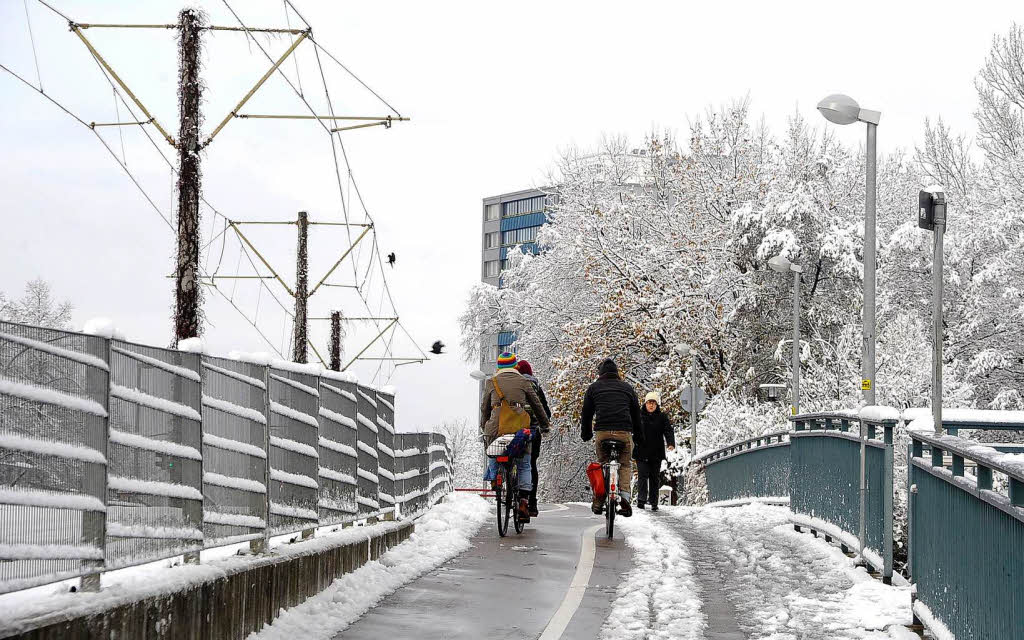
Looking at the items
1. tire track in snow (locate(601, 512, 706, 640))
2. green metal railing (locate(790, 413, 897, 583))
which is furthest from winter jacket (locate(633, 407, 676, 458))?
tire track in snow (locate(601, 512, 706, 640))

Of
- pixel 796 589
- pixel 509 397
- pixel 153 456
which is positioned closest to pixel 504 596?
pixel 796 589

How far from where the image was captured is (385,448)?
46.3 ft

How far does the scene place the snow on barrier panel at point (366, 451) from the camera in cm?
1214

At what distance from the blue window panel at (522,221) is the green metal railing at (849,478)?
476 feet

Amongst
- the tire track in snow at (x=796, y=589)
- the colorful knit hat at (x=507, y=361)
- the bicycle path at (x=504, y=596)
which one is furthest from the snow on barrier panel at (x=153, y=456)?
the colorful knit hat at (x=507, y=361)

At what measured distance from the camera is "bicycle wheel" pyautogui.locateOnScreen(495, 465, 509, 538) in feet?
47.1

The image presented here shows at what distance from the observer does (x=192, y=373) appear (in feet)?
24.5

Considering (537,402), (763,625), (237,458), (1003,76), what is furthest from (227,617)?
(1003,76)

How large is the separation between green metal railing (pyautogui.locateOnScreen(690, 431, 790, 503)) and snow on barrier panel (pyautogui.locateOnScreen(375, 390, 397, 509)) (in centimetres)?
635

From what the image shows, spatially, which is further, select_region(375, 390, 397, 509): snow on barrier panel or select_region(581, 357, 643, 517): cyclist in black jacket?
select_region(581, 357, 643, 517): cyclist in black jacket

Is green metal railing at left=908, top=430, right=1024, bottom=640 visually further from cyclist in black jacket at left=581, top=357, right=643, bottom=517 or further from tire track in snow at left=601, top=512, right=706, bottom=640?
cyclist in black jacket at left=581, top=357, right=643, bottom=517

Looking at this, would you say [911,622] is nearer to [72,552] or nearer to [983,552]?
[983,552]

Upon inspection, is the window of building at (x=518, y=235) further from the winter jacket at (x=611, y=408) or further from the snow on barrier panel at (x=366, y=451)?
the snow on barrier panel at (x=366, y=451)

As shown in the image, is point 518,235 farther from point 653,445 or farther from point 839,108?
point 839,108
